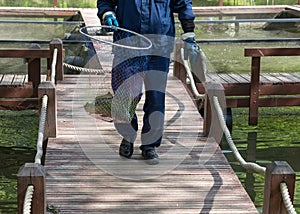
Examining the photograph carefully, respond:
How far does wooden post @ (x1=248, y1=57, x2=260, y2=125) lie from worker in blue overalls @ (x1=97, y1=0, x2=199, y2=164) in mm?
2964

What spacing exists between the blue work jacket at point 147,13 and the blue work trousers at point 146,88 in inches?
8.0

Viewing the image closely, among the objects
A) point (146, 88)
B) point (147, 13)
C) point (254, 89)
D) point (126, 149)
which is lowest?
point (254, 89)

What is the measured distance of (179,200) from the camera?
13.9 feet

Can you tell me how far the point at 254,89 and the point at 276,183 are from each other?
4341 millimetres

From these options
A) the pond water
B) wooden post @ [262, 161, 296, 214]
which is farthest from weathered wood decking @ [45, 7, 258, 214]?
Answer: the pond water

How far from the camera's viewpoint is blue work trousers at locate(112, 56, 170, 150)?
4555 mm

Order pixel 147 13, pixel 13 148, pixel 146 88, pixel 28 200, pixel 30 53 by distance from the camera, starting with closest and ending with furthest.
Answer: pixel 28 200
pixel 147 13
pixel 146 88
pixel 30 53
pixel 13 148

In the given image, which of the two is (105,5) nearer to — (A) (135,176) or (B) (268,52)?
(A) (135,176)

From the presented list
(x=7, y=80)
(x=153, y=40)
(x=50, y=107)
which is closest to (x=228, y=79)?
(x=7, y=80)

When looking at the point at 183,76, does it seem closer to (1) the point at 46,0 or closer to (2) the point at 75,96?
(2) the point at 75,96

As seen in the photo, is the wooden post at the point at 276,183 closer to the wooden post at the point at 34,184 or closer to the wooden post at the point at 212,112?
the wooden post at the point at 34,184

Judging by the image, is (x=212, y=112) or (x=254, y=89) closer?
(x=212, y=112)

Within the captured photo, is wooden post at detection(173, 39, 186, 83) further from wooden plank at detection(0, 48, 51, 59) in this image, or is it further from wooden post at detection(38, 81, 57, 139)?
wooden post at detection(38, 81, 57, 139)

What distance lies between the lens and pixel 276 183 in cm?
346
